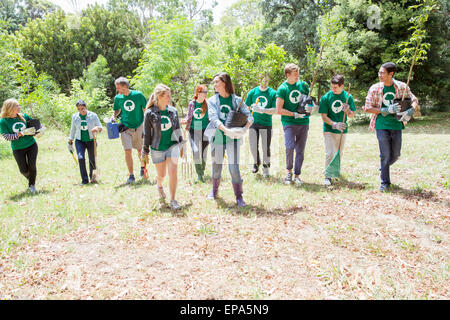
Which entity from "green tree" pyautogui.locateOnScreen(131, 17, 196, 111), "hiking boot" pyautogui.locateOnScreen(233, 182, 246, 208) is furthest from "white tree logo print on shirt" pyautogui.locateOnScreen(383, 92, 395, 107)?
"green tree" pyautogui.locateOnScreen(131, 17, 196, 111)

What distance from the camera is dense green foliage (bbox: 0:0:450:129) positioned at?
16828 mm

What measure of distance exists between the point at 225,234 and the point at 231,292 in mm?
1370

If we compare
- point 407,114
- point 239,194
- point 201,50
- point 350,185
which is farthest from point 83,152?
point 201,50

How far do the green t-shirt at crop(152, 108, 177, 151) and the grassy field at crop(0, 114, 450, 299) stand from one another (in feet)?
4.08

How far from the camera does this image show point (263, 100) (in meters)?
7.04

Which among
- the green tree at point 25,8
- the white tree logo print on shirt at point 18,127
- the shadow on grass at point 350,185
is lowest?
the shadow on grass at point 350,185

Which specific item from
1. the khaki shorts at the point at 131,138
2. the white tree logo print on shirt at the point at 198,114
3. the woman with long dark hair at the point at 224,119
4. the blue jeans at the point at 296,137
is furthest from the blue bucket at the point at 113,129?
the blue jeans at the point at 296,137

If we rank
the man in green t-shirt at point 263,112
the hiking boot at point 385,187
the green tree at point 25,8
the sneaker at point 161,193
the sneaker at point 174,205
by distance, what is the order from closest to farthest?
the sneaker at point 174,205 < the sneaker at point 161,193 < the hiking boot at point 385,187 < the man in green t-shirt at point 263,112 < the green tree at point 25,8

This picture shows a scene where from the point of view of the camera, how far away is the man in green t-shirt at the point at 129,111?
711 centimetres

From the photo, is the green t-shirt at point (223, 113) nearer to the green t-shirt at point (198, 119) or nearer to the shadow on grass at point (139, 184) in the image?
the green t-shirt at point (198, 119)

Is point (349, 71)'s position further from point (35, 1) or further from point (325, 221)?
point (35, 1)

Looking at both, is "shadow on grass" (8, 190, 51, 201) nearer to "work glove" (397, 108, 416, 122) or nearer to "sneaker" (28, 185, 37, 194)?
"sneaker" (28, 185, 37, 194)

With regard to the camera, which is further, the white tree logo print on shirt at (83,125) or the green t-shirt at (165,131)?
the white tree logo print on shirt at (83,125)

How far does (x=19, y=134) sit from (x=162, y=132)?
3668 mm
